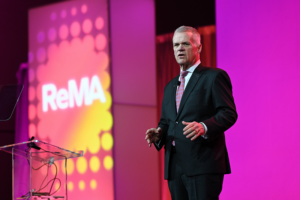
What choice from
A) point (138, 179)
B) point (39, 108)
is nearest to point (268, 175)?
point (138, 179)

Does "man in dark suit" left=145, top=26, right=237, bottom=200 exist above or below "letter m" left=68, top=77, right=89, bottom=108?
below

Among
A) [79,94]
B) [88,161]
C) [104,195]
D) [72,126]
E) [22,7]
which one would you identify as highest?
[22,7]

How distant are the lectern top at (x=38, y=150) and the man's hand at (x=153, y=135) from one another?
2.57 ft

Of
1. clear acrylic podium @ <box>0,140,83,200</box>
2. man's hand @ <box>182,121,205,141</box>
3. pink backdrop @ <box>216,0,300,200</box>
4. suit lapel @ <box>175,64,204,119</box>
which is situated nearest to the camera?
man's hand @ <box>182,121,205,141</box>

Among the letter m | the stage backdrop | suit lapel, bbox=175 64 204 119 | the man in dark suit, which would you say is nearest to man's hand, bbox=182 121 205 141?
the man in dark suit

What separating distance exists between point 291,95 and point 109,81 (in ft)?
5.90

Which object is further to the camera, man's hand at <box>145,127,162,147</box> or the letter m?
the letter m

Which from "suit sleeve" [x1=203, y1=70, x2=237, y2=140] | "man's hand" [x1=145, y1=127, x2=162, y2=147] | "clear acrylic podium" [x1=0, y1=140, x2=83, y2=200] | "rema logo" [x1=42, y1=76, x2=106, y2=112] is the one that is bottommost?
"clear acrylic podium" [x1=0, y1=140, x2=83, y2=200]

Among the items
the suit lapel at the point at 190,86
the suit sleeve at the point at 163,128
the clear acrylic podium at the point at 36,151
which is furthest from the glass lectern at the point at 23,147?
the suit lapel at the point at 190,86

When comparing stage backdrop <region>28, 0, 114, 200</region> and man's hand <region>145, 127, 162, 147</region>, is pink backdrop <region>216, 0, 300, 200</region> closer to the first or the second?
stage backdrop <region>28, 0, 114, 200</region>

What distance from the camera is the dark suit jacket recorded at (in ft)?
5.96

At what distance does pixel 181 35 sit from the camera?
204cm

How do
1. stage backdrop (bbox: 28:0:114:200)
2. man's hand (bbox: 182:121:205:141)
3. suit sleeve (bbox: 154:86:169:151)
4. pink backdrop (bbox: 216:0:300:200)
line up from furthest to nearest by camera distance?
stage backdrop (bbox: 28:0:114:200), pink backdrop (bbox: 216:0:300:200), suit sleeve (bbox: 154:86:169:151), man's hand (bbox: 182:121:205:141)

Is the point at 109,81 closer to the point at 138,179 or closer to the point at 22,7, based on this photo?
the point at 138,179
